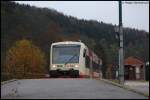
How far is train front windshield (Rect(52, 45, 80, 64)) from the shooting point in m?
45.1

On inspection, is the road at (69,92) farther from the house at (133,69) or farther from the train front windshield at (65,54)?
the house at (133,69)

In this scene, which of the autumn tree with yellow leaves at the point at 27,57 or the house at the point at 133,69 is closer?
the house at the point at 133,69

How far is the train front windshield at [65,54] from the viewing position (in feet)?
148

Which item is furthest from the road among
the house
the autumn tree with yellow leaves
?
the autumn tree with yellow leaves

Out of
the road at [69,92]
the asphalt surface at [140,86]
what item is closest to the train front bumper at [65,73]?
the asphalt surface at [140,86]

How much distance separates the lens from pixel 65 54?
45.3 meters

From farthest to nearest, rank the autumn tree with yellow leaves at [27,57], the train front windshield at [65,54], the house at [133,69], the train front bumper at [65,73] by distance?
the autumn tree with yellow leaves at [27,57], the house at [133,69], the train front windshield at [65,54], the train front bumper at [65,73]

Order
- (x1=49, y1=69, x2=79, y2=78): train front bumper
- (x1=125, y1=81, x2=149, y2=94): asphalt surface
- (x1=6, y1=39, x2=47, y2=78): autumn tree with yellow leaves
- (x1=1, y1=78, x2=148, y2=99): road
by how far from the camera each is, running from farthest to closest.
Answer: (x1=6, y1=39, x2=47, y2=78): autumn tree with yellow leaves < (x1=49, y1=69, x2=79, y2=78): train front bumper < (x1=125, y1=81, x2=149, y2=94): asphalt surface < (x1=1, y1=78, x2=148, y2=99): road

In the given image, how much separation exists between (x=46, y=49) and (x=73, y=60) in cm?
7264

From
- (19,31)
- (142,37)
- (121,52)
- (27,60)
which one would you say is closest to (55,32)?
(19,31)

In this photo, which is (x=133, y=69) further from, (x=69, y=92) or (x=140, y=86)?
(x=69, y=92)

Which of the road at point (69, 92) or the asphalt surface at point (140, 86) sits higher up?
the road at point (69, 92)

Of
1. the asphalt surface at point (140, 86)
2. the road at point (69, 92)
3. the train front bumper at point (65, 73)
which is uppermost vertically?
the train front bumper at point (65, 73)

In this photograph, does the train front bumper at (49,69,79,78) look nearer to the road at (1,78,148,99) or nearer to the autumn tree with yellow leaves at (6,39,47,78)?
the road at (1,78,148,99)
